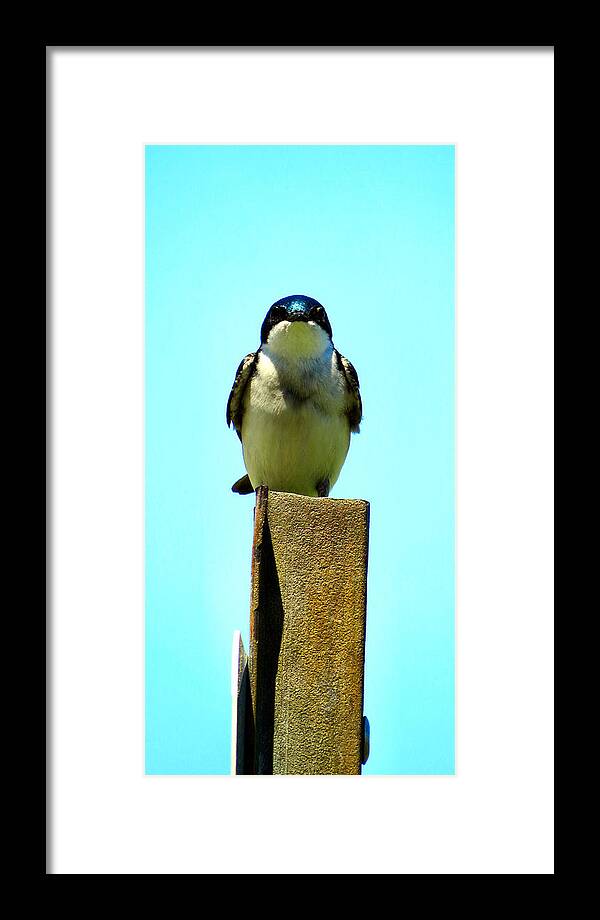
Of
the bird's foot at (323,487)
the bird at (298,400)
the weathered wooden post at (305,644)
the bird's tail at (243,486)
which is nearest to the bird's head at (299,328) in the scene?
the bird at (298,400)

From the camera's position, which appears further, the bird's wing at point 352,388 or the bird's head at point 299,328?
the bird's wing at point 352,388

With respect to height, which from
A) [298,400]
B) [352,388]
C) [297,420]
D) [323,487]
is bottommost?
[323,487]

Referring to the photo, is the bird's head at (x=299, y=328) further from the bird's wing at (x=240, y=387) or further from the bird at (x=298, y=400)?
the bird's wing at (x=240, y=387)

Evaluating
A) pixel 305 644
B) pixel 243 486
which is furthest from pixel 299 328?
pixel 305 644

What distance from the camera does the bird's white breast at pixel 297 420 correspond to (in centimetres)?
868

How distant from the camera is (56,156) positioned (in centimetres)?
688

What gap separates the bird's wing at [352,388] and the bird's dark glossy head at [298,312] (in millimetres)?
300

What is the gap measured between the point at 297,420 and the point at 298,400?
18 centimetres

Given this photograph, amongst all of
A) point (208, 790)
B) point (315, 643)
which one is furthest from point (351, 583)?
point (208, 790)

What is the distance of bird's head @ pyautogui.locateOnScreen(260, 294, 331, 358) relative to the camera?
28.6 feet

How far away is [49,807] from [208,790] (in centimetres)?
104

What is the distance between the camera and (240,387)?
9141 millimetres

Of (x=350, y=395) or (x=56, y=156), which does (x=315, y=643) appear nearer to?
(x=350, y=395)

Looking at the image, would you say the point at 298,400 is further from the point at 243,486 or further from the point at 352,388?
the point at 243,486
